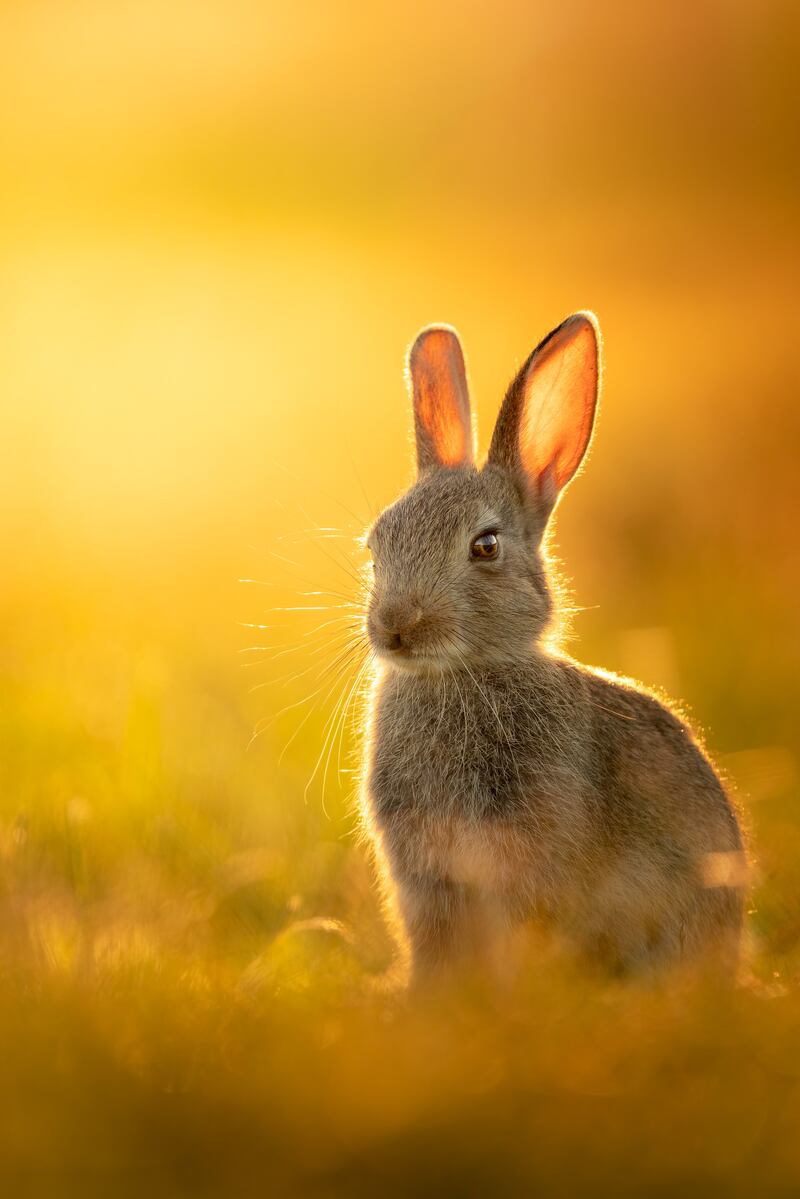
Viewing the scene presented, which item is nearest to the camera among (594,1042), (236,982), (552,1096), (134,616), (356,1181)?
(356,1181)

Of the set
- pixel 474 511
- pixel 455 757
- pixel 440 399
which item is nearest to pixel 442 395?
pixel 440 399

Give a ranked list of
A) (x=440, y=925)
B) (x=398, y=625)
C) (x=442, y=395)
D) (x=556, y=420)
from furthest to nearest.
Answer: (x=442, y=395) → (x=556, y=420) → (x=398, y=625) → (x=440, y=925)

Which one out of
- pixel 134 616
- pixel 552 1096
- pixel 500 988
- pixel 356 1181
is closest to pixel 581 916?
pixel 500 988

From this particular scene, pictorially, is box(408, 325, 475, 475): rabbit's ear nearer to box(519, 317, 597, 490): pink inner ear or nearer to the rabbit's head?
the rabbit's head

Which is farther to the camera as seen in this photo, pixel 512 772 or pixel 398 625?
pixel 398 625

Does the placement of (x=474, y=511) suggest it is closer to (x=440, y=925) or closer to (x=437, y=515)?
(x=437, y=515)

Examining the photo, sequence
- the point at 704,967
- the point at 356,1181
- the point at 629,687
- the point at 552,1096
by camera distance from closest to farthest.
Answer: the point at 356,1181
the point at 552,1096
the point at 704,967
the point at 629,687

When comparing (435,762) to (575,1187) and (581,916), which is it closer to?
(581,916)
